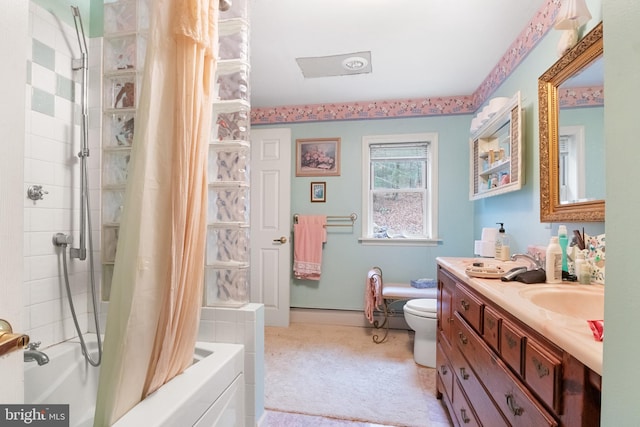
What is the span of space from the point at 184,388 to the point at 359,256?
7.53 feet

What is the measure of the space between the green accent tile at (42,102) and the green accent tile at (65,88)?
2.0 inches

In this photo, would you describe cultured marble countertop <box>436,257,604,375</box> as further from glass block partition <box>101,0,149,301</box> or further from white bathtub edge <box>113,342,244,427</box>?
glass block partition <box>101,0,149,301</box>

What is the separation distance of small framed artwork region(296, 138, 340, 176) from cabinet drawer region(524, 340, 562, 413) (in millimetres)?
2576

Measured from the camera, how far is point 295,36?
1979 mm

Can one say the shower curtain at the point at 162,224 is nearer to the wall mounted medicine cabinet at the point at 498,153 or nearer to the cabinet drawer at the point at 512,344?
the cabinet drawer at the point at 512,344

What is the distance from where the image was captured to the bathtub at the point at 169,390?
37.2 inches

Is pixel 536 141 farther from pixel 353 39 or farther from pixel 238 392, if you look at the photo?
pixel 238 392

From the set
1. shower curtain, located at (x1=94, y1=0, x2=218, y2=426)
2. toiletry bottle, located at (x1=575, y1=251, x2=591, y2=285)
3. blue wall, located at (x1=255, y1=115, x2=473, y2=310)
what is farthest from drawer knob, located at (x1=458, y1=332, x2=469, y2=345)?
blue wall, located at (x1=255, y1=115, x2=473, y2=310)

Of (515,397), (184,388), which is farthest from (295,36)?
(515,397)

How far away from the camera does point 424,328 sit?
2229 mm

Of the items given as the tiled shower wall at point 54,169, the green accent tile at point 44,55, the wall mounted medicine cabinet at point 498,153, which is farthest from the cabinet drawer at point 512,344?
the green accent tile at point 44,55

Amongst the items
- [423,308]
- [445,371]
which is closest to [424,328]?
[423,308]

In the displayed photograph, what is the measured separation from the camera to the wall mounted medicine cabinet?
183 cm

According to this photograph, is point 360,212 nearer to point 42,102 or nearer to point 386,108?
point 386,108
